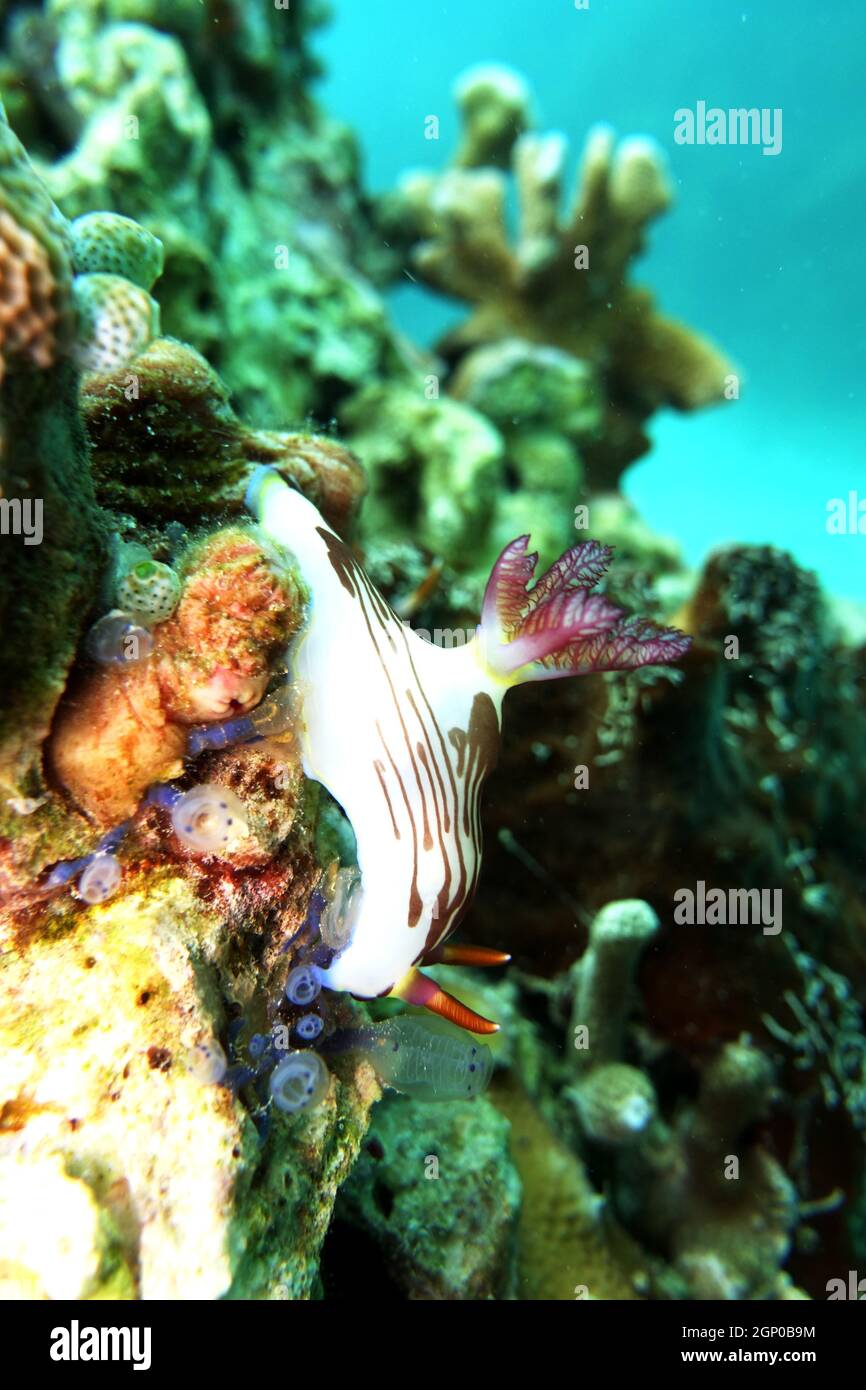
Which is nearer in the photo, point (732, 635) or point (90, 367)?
point (90, 367)

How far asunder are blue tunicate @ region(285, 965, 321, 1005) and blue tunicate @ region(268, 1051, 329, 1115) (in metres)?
0.10

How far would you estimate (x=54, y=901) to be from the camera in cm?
121

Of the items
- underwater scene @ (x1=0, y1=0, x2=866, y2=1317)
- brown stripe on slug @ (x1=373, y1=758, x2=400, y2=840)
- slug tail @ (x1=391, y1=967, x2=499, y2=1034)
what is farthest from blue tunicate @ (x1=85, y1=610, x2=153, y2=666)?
slug tail @ (x1=391, y1=967, x2=499, y2=1034)

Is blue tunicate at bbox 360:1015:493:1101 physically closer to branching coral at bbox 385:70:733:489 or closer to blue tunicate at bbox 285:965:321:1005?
blue tunicate at bbox 285:965:321:1005

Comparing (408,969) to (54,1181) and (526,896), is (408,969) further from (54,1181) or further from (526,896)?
(526,896)

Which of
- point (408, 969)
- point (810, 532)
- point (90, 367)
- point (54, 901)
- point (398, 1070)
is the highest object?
point (810, 532)

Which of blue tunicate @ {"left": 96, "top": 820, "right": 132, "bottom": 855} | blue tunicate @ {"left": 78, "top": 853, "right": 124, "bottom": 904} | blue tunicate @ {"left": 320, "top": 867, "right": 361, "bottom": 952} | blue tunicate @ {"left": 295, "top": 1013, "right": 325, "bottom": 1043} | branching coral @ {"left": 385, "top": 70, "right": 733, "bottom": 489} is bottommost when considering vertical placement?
blue tunicate @ {"left": 295, "top": 1013, "right": 325, "bottom": 1043}

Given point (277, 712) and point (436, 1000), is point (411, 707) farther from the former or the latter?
point (436, 1000)

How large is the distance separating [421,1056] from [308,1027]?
0.25m

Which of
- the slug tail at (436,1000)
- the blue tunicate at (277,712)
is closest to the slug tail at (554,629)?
the blue tunicate at (277,712)

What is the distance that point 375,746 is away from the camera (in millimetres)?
1408

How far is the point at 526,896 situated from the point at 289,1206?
2108mm

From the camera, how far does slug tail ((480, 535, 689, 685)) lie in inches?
62.3
